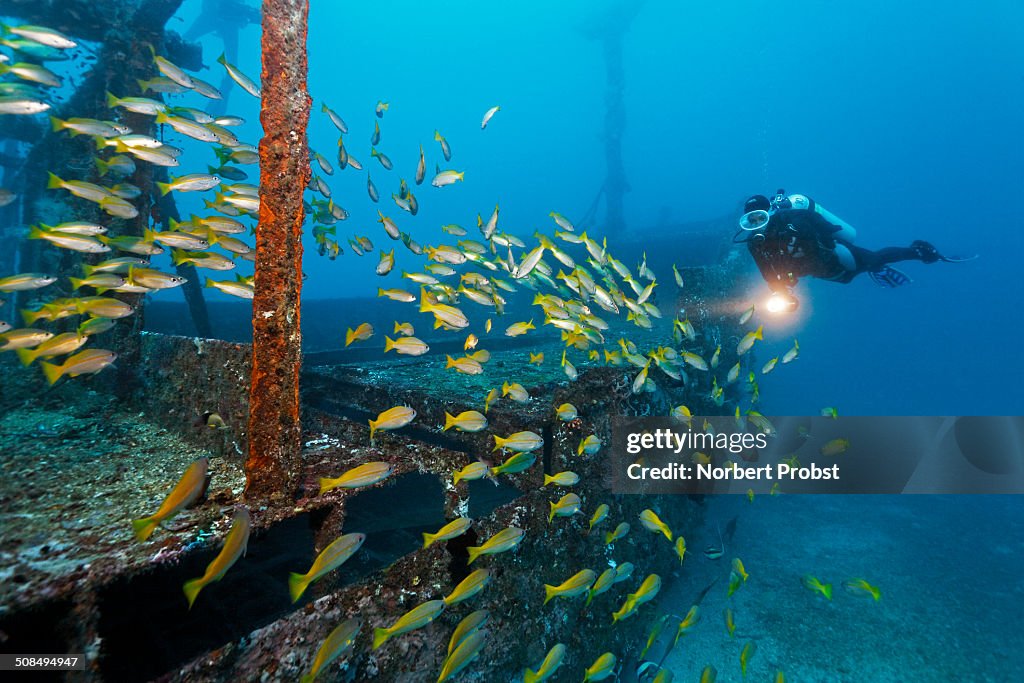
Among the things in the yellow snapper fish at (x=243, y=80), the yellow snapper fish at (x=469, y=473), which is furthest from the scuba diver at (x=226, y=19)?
the yellow snapper fish at (x=469, y=473)

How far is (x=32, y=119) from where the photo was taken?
425 inches

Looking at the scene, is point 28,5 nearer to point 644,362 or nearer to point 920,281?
point 644,362

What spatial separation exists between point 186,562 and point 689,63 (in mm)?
190882

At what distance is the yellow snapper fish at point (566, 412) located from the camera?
4.11 meters

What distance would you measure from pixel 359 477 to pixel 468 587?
1.10m

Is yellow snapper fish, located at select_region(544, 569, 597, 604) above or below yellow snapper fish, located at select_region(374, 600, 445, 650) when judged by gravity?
below

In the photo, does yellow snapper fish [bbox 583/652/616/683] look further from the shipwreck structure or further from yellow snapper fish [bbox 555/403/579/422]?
yellow snapper fish [bbox 555/403/579/422]

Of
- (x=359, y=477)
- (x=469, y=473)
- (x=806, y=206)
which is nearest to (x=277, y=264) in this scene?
(x=359, y=477)

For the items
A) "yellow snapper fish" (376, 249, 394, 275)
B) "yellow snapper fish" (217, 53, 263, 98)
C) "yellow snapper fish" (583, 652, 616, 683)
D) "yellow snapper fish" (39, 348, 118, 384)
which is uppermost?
"yellow snapper fish" (217, 53, 263, 98)

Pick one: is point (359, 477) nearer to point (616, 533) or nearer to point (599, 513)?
point (599, 513)

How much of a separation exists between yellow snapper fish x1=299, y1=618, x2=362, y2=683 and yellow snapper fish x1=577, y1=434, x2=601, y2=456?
244 cm

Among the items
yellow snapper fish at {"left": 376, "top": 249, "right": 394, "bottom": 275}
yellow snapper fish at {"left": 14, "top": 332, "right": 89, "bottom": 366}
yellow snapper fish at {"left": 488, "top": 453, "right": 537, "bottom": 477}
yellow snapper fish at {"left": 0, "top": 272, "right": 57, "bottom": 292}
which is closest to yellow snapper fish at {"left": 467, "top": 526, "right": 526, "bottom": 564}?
yellow snapper fish at {"left": 488, "top": 453, "right": 537, "bottom": 477}

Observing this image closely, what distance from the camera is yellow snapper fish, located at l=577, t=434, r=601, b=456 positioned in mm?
4223

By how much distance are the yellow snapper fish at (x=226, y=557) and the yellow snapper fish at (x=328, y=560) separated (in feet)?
1.27
